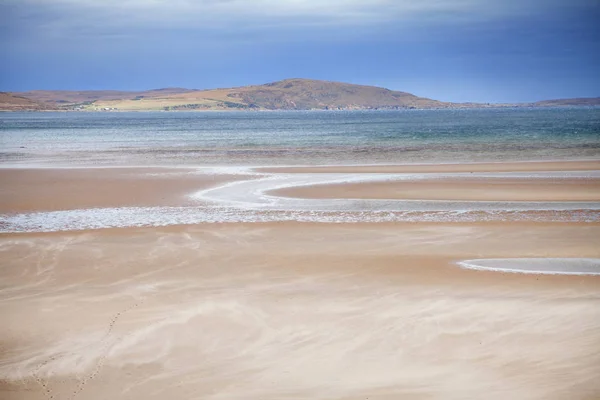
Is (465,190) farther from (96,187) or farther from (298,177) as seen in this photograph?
(96,187)

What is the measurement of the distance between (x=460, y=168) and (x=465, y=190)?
8.65 metres

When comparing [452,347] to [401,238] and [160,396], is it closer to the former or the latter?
[160,396]

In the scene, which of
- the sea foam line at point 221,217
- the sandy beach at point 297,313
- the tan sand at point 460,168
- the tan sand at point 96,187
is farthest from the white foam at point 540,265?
the tan sand at point 460,168

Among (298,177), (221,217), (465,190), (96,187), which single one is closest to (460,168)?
(465,190)

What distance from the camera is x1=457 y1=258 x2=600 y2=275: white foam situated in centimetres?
1105

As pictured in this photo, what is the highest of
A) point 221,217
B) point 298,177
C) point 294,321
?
point 298,177

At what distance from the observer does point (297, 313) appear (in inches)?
352

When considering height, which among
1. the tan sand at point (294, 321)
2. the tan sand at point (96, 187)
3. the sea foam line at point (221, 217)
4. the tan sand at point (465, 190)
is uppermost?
the tan sand at point (96, 187)

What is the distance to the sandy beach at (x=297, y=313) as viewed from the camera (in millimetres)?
6816

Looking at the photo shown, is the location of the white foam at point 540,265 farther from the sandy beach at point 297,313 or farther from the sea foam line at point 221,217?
the sea foam line at point 221,217

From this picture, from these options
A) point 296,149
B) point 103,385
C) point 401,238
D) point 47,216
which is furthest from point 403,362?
point 296,149

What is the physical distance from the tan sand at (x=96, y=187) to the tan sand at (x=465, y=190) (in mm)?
4453

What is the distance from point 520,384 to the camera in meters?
6.63

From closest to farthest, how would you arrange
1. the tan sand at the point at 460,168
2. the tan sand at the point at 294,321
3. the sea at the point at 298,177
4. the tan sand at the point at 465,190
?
the tan sand at the point at 294,321, the sea at the point at 298,177, the tan sand at the point at 465,190, the tan sand at the point at 460,168
